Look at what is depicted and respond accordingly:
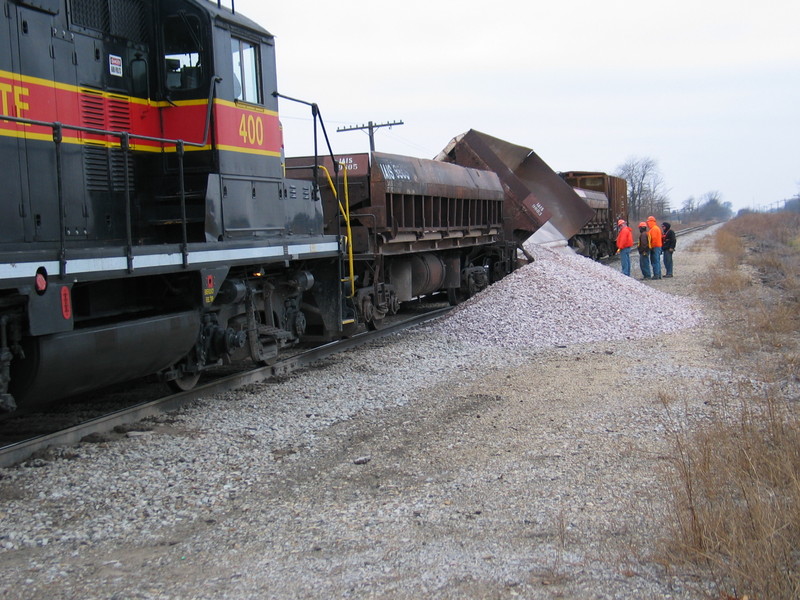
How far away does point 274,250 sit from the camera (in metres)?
7.81

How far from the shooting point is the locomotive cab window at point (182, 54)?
7.07 metres

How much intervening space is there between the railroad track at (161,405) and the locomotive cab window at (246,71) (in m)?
2.95

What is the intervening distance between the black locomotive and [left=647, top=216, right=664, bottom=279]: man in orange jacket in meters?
12.4

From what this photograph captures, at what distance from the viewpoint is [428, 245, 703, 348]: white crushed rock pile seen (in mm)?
10930

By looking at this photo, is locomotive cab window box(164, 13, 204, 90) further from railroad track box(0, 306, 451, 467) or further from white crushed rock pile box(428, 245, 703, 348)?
white crushed rock pile box(428, 245, 703, 348)

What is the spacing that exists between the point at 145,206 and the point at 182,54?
1503mm

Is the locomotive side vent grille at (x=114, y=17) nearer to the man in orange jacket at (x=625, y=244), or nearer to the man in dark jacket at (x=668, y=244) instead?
the man in orange jacket at (x=625, y=244)

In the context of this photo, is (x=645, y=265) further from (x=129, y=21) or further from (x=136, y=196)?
(x=129, y=21)

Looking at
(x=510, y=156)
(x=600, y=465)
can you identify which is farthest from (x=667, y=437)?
(x=510, y=156)

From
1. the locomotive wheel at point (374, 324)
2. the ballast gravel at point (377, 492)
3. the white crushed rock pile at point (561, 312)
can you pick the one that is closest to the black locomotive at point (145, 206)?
the ballast gravel at point (377, 492)

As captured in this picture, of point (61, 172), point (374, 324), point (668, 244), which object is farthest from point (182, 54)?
point (668, 244)

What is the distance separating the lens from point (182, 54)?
7.11m

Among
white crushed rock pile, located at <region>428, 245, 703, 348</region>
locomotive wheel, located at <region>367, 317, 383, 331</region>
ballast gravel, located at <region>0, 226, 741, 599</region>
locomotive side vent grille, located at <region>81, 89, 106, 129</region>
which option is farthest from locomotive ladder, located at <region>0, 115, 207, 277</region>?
white crushed rock pile, located at <region>428, 245, 703, 348</region>

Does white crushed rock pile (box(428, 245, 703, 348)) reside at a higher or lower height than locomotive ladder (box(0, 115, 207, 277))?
lower
